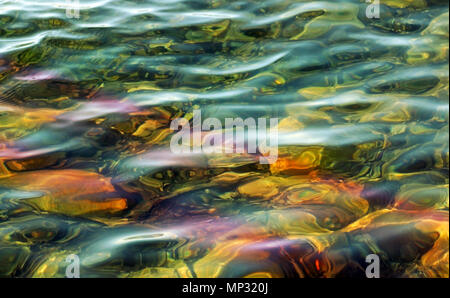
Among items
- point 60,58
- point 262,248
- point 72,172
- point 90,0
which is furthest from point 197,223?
point 90,0

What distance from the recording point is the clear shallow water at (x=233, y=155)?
1821 mm

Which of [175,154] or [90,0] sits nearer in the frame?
[175,154]

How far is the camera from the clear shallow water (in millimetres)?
1821

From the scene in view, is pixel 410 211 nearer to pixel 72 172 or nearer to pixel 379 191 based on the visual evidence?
pixel 379 191

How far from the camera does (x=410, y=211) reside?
6.30ft

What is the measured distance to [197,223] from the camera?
197 centimetres

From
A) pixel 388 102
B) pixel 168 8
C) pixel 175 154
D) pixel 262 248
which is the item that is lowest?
pixel 262 248

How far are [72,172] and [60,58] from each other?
1.46 meters

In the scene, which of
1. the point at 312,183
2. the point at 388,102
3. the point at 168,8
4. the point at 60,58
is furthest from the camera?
the point at 168,8

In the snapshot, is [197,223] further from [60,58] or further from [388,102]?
[60,58]

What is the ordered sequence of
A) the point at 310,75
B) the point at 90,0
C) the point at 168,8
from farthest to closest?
the point at 90,0 → the point at 168,8 → the point at 310,75

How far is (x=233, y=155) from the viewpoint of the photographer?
2355mm

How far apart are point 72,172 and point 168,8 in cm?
236

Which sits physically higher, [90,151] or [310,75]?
[310,75]
